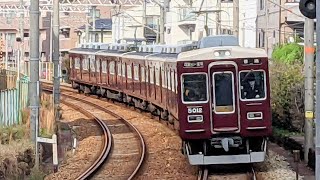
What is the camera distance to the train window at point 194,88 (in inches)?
593

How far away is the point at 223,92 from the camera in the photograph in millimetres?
15078

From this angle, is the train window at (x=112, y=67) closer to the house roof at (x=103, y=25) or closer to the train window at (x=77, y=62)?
the train window at (x=77, y=62)

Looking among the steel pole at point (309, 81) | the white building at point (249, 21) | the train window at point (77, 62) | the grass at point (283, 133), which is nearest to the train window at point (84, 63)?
the train window at point (77, 62)

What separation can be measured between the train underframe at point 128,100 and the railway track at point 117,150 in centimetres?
104

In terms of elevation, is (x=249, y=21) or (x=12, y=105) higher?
(x=249, y=21)

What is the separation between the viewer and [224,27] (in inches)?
1943

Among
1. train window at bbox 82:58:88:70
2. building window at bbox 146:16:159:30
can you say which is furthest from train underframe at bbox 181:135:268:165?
building window at bbox 146:16:159:30

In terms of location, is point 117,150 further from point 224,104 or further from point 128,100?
point 128,100

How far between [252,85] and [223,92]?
1.94 feet

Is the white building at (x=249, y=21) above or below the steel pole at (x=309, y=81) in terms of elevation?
above

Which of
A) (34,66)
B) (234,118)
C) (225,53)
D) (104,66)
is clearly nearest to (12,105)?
(34,66)

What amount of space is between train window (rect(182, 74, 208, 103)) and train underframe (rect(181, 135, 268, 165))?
811 mm

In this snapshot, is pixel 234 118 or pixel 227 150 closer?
pixel 227 150

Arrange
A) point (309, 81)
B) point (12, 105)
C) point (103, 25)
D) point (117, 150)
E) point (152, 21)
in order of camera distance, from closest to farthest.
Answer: point (309, 81) < point (12, 105) < point (117, 150) < point (152, 21) < point (103, 25)
